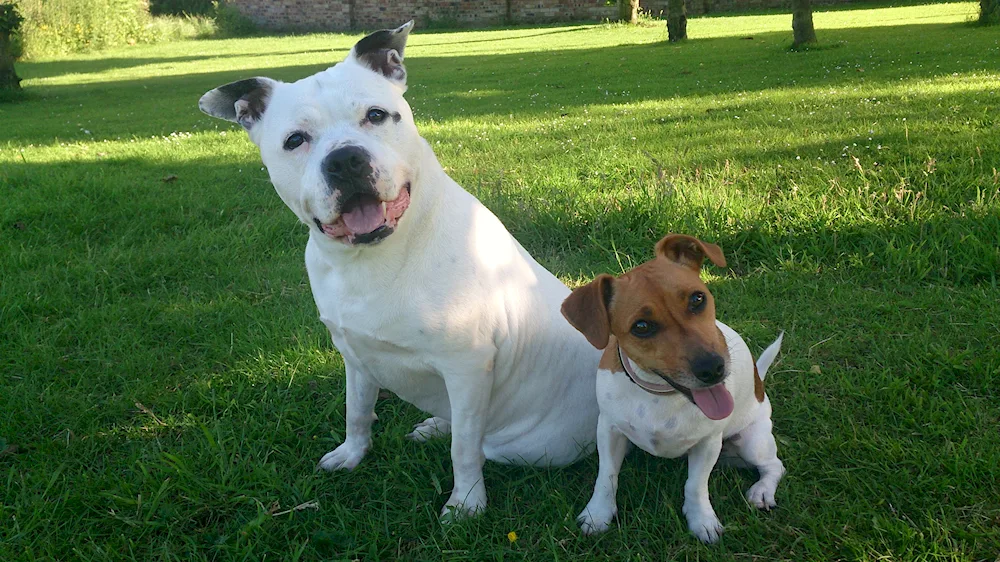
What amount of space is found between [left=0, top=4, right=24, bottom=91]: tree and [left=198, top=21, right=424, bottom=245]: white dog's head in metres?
14.3

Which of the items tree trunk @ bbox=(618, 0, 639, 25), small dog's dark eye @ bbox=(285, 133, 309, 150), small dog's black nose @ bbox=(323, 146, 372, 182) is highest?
tree trunk @ bbox=(618, 0, 639, 25)

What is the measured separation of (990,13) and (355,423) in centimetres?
1743

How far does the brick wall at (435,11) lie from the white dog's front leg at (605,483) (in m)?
29.5

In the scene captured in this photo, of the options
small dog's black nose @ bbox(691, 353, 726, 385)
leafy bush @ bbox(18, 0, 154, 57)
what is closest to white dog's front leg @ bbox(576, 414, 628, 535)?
small dog's black nose @ bbox(691, 353, 726, 385)

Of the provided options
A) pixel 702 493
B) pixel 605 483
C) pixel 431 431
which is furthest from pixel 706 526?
pixel 431 431

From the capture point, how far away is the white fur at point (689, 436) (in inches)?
93.7

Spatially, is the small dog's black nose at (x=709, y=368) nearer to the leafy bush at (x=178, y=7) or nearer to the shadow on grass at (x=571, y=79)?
the shadow on grass at (x=571, y=79)

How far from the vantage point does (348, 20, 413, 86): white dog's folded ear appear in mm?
2713

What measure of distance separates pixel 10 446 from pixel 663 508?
2.88 metres

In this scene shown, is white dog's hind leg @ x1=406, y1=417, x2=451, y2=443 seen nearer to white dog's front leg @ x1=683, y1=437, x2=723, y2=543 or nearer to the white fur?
the white fur

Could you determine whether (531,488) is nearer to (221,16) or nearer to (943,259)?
(943,259)

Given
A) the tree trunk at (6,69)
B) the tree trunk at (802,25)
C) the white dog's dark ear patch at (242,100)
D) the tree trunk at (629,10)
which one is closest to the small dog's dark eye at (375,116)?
the white dog's dark ear patch at (242,100)

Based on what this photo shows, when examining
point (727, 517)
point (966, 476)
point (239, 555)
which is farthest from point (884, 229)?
point (239, 555)

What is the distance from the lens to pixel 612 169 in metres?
6.05
